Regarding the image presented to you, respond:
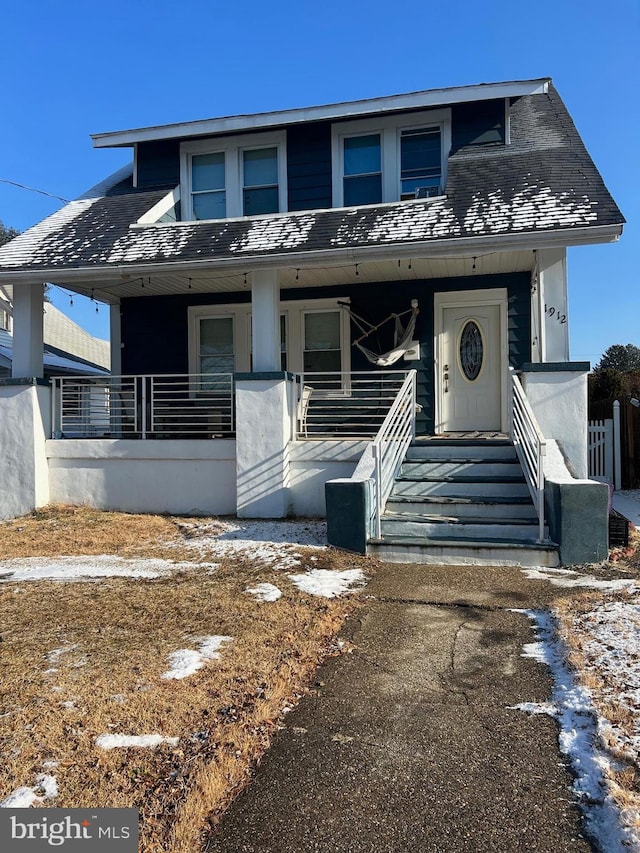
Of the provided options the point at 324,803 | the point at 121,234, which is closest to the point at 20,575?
the point at 324,803

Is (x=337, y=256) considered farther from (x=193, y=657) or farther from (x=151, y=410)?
(x=193, y=657)

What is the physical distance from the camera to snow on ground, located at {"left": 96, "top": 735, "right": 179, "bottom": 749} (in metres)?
2.69

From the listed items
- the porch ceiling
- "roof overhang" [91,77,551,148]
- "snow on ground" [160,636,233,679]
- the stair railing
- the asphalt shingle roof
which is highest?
"roof overhang" [91,77,551,148]

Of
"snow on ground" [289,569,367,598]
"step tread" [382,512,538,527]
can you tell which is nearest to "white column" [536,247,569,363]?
"step tread" [382,512,538,527]

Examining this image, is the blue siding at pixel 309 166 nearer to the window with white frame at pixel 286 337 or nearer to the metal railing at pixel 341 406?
the window with white frame at pixel 286 337

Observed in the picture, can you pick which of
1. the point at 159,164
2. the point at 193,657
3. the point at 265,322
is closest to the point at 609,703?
the point at 193,657

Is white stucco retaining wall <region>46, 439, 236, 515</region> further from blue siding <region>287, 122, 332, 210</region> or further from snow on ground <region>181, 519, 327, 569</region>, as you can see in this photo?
blue siding <region>287, 122, 332, 210</region>

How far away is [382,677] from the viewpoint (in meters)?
3.57

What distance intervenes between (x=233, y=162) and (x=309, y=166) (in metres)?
1.45

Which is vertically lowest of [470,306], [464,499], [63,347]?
[464,499]

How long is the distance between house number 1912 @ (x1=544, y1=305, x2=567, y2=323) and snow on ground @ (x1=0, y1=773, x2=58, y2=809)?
7.53 m

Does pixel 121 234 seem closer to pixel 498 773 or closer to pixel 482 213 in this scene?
pixel 482 213

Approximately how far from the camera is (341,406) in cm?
1043

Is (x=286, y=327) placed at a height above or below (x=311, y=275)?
below
